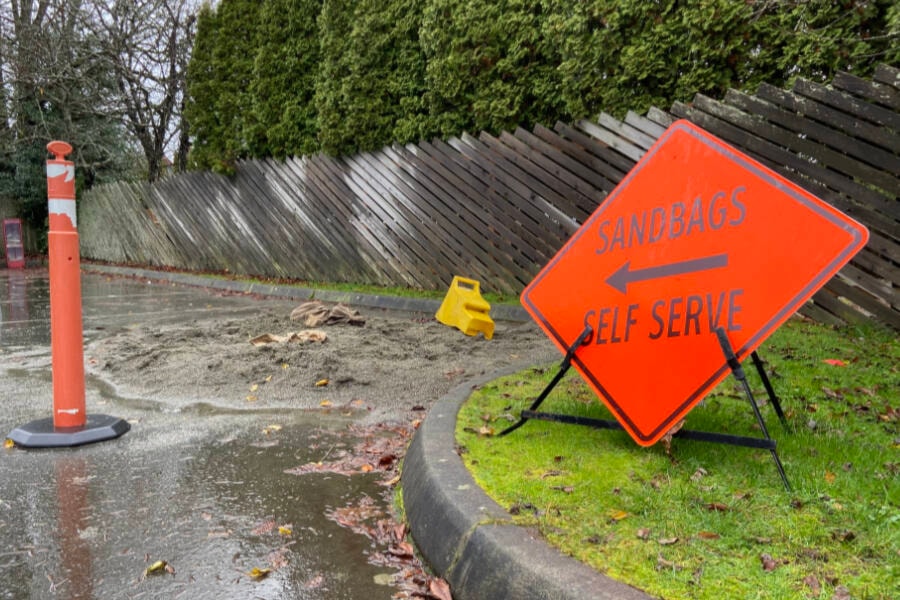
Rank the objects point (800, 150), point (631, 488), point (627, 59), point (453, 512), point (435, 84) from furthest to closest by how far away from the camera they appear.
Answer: point (435, 84) < point (627, 59) < point (800, 150) < point (631, 488) < point (453, 512)

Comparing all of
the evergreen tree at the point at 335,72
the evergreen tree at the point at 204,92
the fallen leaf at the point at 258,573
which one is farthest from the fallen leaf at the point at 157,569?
the evergreen tree at the point at 204,92

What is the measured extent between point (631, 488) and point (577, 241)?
1.40 metres

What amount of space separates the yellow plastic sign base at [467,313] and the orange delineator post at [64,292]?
163 inches

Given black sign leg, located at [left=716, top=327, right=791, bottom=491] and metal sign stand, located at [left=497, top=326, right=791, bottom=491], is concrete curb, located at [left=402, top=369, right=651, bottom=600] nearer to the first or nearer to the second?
metal sign stand, located at [left=497, top=326, right=791, bottom=491]

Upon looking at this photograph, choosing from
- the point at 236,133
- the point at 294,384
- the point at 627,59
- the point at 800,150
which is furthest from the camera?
the point at 236,133

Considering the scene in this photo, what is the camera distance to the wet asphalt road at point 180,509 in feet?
8.26

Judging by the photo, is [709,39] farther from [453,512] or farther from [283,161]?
[283,161]

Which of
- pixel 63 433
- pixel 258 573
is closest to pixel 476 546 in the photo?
pixel 258 573

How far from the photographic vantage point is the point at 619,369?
337 centimetres

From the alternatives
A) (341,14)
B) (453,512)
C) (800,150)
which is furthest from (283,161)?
(453,512)

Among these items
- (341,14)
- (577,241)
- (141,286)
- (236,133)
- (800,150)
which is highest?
(341,14)

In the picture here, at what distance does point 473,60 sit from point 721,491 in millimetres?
8864

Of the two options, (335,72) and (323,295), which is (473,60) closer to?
(335,72)

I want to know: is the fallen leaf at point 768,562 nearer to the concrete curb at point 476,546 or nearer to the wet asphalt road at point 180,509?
the concrete curb at point 476,546
